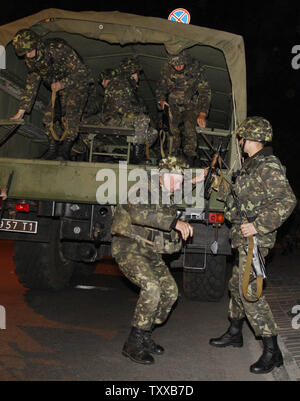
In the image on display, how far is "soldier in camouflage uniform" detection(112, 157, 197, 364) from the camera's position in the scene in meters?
3.75

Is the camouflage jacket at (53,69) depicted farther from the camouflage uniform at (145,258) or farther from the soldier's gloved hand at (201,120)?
the camouflage uniform at (145,258)

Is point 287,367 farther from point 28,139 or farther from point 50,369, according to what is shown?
point 28,139

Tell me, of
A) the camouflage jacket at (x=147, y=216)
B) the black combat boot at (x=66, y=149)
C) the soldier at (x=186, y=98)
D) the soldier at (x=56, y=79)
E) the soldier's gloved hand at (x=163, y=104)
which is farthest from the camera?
the soldier's gloved hand at (x=163, y=104)

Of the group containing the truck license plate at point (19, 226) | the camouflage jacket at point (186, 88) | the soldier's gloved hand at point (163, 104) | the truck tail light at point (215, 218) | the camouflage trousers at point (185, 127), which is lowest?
the truck license plate at point (19, 226)

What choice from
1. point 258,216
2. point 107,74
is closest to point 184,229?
point 258,216

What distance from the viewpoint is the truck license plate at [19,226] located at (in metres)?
5.03

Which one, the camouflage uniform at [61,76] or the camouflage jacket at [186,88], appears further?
the camouflage jacket at [186,88]

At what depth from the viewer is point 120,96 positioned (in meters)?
6.09

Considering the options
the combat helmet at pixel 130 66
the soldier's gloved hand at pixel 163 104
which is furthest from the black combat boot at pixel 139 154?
the combat helmet at pixel 130 66

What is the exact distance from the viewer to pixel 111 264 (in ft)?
29.2

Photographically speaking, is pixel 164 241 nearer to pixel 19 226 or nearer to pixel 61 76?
pixel 19 226

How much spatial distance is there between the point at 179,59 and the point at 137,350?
11.7ft

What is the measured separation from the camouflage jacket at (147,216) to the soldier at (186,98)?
7.18 feet

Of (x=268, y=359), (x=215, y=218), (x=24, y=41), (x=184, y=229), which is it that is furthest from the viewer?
(x=24, y=41)
